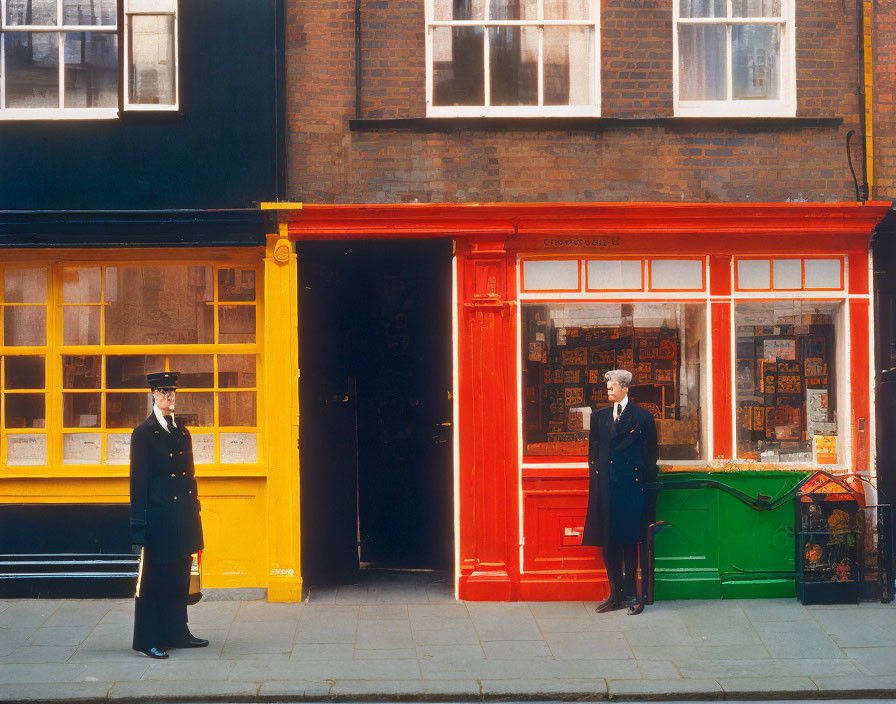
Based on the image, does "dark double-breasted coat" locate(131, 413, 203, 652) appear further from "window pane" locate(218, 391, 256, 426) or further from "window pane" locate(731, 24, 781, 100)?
"window pane" locate(731, 24, 781, 100)

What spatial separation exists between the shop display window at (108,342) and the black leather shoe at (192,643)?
191 cm

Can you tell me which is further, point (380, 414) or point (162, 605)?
point (380, 414)

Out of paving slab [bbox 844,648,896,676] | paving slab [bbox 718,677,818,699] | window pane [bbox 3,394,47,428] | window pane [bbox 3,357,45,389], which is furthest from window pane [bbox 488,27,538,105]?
paving slab [bbox 844,648,896,676]

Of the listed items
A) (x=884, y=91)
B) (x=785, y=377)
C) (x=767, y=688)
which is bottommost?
(x=767, y=688)

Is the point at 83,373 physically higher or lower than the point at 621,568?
higher

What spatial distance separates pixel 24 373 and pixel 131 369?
37.6 inches

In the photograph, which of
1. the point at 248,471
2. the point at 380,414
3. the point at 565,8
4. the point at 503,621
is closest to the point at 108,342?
the point at 248,471

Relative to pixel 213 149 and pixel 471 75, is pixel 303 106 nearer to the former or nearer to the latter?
pixel 213 149

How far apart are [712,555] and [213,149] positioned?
18.4ft

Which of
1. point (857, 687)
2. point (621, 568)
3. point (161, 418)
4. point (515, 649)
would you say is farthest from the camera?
point (621, 568)

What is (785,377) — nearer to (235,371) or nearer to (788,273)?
(788,273)

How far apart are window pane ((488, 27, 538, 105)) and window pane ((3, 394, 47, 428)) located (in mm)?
4887

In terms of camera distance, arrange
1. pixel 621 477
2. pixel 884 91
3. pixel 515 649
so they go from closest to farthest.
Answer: pixel 515 649
pixel 621 477
pixel 884 91

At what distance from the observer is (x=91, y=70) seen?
8.13 meters
